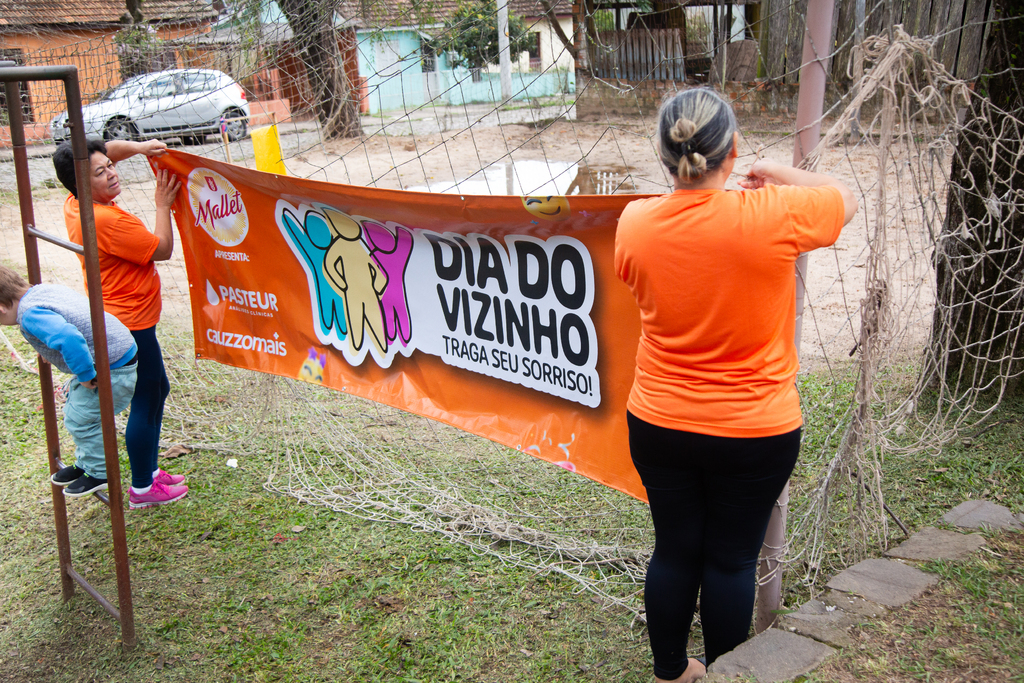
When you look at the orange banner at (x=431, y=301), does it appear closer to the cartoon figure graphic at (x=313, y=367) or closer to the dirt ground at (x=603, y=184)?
the cartoon figure graphic at (x=313, y=367)

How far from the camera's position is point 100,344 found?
100 inches

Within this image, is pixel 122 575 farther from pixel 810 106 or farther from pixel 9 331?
pixel 9 331

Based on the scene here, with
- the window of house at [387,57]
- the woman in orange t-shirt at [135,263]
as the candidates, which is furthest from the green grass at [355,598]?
the window of house at [387,57]

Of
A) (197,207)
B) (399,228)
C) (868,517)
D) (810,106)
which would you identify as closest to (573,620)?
(868,517)

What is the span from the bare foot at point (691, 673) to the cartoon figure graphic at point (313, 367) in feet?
6.74

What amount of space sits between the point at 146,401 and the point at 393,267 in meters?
1.33

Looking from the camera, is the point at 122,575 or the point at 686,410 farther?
the point at 122,575

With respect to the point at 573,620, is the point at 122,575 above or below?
above

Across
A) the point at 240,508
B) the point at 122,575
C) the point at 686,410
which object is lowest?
the point at 240,508

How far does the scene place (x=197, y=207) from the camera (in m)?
3.70

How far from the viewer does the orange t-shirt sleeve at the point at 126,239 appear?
319 cm

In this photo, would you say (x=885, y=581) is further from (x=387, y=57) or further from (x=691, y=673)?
(x=387, y=57)

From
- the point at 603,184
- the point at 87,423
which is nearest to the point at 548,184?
the point at 603,184

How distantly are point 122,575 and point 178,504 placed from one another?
105cm
